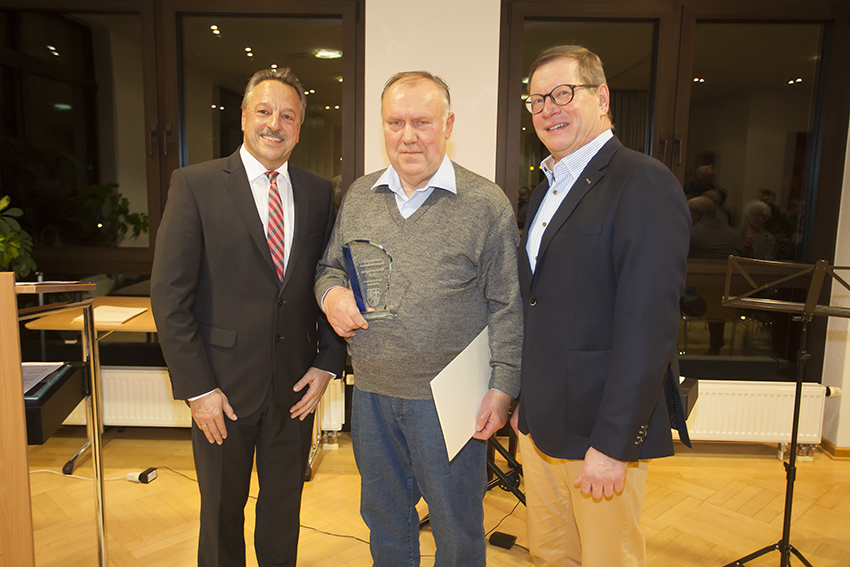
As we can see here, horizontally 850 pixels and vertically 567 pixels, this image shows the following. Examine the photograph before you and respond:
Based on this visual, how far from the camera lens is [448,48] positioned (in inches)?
126

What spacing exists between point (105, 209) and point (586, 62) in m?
3.32

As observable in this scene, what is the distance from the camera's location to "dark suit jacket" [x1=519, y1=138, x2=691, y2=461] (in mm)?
1222

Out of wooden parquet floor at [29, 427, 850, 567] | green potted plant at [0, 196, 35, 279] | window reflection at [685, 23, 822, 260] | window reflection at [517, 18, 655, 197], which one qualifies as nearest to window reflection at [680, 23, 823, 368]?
window reflection at [685, 23, 822, 260]

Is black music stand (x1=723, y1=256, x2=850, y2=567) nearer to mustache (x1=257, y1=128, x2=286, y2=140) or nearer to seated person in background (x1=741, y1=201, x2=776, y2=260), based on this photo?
seated person in background (x1=741, y1=201, x2=776, y2=260)

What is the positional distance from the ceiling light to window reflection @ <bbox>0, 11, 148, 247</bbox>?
1.11 m

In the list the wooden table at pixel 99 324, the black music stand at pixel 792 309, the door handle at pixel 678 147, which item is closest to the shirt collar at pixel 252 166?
the wooden table at pixel 99 324

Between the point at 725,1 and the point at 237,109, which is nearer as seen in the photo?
the point at 725,1

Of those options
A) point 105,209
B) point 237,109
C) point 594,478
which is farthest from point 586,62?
point 105,209

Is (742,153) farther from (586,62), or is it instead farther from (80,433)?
(80,433)

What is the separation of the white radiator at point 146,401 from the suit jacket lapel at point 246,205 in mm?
1839

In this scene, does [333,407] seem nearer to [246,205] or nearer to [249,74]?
[246,205]

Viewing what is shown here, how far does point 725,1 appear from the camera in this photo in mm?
3318

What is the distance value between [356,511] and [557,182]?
79.0 inches

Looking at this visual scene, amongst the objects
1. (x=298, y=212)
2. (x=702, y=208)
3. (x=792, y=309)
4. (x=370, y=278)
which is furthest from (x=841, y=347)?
(x=298, y=212)
